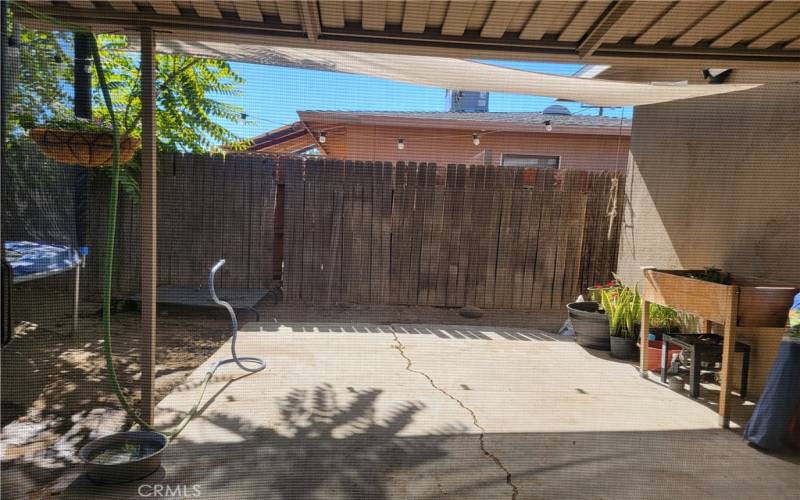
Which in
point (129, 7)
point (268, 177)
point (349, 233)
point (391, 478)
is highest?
point (129, 7)

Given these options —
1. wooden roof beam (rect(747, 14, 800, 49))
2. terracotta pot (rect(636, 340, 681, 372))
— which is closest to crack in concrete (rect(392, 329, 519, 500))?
terracotta pot (rect(636, 340, 681, 372))

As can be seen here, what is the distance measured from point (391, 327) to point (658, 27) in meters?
2.93

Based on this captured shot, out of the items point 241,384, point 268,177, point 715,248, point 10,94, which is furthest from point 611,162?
point 10,94

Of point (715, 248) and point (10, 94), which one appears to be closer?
point (10, 94)

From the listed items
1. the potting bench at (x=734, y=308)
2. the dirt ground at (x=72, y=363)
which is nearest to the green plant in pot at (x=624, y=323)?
the potting bench at (x=734, y=308)

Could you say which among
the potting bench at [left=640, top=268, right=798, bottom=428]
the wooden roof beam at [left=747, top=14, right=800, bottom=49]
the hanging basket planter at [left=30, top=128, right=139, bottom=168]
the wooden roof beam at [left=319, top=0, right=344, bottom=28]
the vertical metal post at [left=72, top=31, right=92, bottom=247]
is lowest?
the potting bench at [left=640, top=268, right=798, bottom=428]

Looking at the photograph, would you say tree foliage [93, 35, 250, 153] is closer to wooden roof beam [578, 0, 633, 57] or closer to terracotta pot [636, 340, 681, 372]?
wooden roof beam [578, 0, 633, 57]

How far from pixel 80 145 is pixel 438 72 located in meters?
1.68

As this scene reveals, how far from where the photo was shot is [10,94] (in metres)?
1.95

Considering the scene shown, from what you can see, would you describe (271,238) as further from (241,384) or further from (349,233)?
(241,384)

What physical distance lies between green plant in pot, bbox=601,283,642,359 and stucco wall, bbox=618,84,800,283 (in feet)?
1.37

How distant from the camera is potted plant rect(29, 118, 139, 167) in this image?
194cm

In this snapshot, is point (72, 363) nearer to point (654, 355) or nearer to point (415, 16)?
point (415, 16)

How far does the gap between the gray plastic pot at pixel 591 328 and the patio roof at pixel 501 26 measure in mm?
2020
